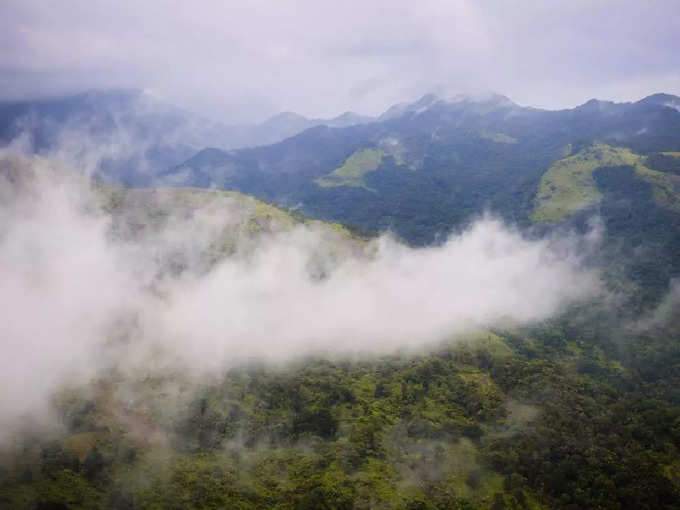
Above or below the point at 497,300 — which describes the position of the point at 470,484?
below

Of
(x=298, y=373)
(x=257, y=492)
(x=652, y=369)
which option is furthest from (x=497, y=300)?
(x=257, y=492)

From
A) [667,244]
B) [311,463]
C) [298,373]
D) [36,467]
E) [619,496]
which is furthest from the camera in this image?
[667,244]

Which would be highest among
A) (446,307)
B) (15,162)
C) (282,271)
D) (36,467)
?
(15,162)

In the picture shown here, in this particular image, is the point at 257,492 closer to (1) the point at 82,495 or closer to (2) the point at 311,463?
(2) the point at 311,463

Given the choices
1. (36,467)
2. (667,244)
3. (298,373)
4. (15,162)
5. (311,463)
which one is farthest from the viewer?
(667,244)

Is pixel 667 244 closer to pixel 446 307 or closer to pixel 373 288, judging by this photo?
pixel 446 307

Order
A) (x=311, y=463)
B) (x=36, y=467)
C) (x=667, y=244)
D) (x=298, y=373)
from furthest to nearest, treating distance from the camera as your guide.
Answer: (x=667, y=244), (x=298, y=373), (x=311, y=463), (x=36, y=467)

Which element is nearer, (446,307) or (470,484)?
(470,484)

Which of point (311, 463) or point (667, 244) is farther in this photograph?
point (667, 244)

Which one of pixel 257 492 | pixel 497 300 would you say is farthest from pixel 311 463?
pixel 497 300
